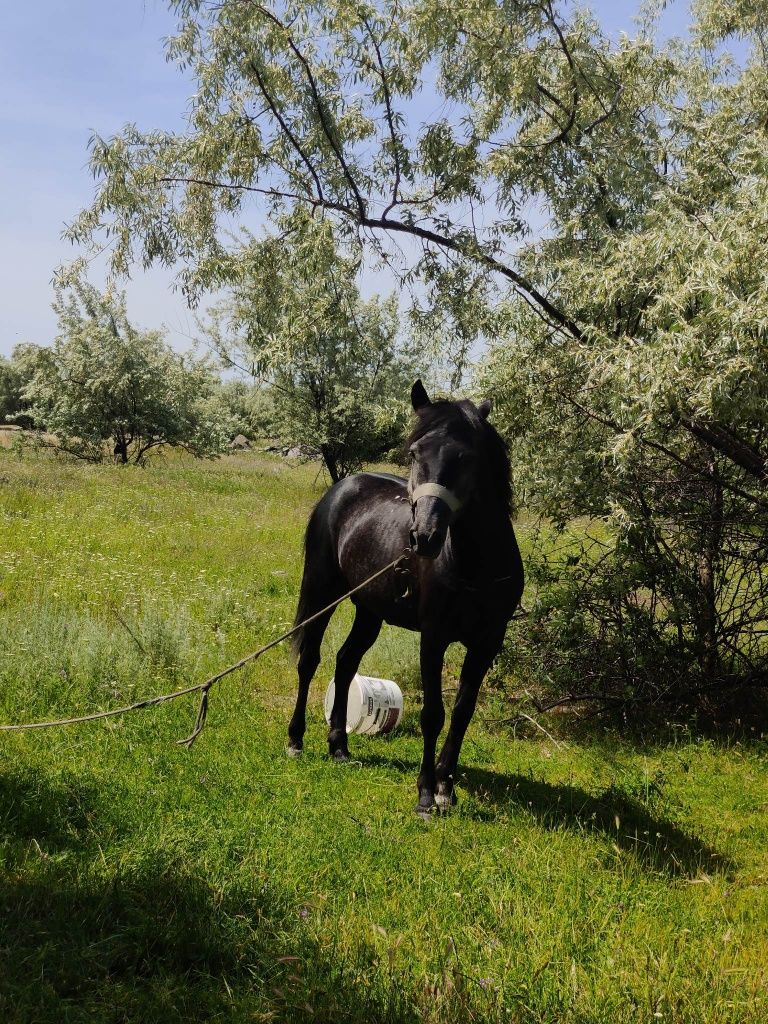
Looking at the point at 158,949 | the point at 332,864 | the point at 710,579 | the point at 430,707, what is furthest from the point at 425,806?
the point at 710,579

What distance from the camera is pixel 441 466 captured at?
4406 millimetres

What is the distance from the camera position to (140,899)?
3.31 m

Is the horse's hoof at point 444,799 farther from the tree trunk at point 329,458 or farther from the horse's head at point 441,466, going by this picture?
the tree trunk at point 329,458

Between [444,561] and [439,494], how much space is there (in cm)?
63

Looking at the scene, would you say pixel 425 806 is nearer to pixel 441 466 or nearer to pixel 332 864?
pixel 332 864

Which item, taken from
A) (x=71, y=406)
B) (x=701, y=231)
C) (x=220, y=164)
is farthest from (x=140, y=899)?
(x=71, y=406)

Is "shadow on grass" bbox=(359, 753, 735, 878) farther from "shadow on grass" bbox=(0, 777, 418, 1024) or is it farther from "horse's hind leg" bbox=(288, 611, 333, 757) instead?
"shadow on grass" bbox=(0, 777, 418, 1024)

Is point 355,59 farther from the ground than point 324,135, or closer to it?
farther from the ground

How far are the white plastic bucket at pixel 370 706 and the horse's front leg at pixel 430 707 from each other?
1602 millimetres

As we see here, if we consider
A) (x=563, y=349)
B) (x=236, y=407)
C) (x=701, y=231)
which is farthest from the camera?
(x=236, y=407)

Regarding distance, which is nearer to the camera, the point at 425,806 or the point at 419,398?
the point at 425,806

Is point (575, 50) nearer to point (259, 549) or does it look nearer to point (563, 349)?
point (563, 349)

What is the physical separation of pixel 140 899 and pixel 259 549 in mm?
10950

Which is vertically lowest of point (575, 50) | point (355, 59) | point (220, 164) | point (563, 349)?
point (563, 349)
